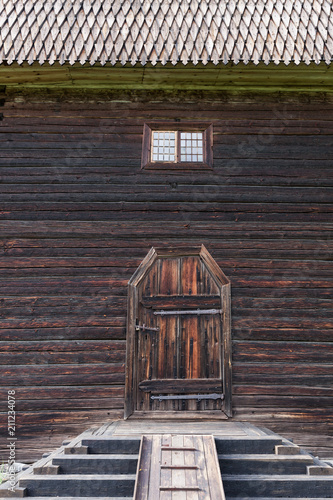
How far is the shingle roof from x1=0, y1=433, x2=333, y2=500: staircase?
4.74 m

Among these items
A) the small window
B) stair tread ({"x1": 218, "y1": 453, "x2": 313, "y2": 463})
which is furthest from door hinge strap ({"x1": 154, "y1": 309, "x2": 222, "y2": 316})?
stair tread ({"x1": 218, "y1": 453, "x2": 313, "y2": 463})

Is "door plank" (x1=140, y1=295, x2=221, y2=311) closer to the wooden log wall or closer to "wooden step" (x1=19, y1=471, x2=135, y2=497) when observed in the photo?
the wooden log wall

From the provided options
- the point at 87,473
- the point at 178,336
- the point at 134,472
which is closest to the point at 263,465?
the point at 134,472

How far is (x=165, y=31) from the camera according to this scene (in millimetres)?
5875

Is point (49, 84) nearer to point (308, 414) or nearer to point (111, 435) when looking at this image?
point (111, 435)

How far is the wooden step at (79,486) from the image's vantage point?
3.11m

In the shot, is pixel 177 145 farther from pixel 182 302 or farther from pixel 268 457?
pixel 268 457

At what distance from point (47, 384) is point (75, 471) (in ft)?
7.54

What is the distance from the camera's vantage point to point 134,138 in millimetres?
6191

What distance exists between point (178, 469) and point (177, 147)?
4495mm

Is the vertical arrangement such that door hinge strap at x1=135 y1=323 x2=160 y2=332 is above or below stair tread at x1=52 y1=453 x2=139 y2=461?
above

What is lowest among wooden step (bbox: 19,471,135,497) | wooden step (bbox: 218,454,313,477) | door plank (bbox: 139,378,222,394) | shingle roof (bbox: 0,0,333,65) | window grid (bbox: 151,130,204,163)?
wooden step (bbox: 19,471,135,497)

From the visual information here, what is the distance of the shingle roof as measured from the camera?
5645mm

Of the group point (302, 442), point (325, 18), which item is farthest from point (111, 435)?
point (325, 18)
